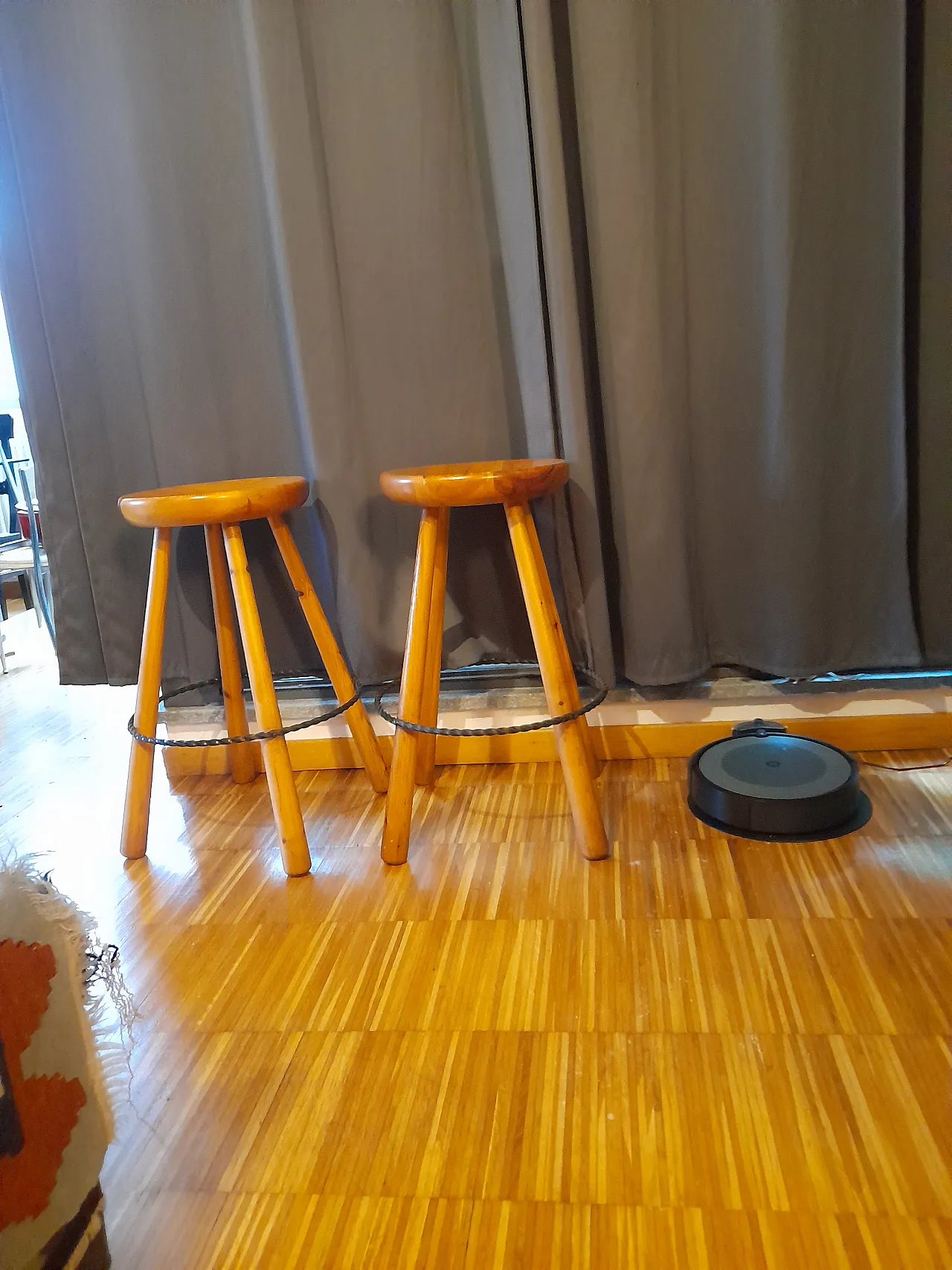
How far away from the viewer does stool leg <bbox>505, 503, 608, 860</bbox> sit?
130cm

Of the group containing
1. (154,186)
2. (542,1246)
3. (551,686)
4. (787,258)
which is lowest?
(542,1246)

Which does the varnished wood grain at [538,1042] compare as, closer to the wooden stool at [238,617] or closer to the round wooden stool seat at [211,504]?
the wooden stool at [238,617]

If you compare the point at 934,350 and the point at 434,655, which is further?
the point at 434,655

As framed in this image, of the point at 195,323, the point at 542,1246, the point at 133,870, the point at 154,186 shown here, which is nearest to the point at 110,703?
the point at 133,870

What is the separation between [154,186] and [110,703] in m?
1.34

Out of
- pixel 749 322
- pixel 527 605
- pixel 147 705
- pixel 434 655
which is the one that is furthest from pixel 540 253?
pixel 147 705

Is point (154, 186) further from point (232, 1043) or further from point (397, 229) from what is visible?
point (232, 1043)

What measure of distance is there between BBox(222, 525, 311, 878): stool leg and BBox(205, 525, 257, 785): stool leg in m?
0.18

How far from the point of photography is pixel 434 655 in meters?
1.49

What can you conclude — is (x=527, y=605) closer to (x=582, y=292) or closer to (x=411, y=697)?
(x=411, y=697)

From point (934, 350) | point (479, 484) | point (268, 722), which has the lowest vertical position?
point (268, 722)

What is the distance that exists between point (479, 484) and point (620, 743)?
0.67m

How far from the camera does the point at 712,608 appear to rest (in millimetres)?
1539

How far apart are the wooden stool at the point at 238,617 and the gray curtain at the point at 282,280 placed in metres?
0.10
